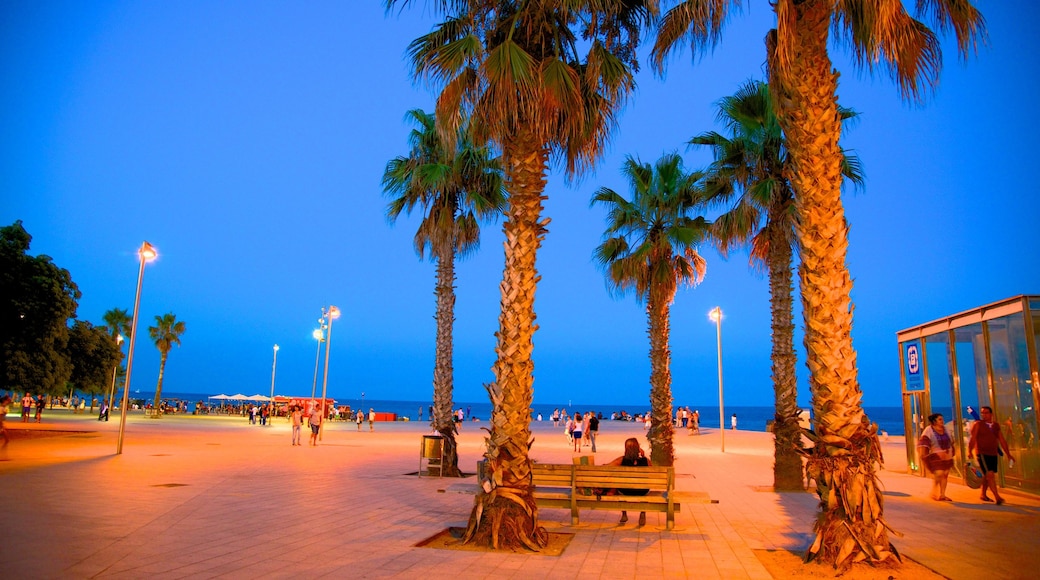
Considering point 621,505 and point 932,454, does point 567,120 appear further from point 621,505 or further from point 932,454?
point 932,454

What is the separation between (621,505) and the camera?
8.90 meters

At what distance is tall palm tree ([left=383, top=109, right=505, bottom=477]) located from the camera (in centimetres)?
1616

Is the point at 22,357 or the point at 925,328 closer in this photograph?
the point at 925,328

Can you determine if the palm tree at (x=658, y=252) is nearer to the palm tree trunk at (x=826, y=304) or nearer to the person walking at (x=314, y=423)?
the palm tree trunk at (x=826, y=304)

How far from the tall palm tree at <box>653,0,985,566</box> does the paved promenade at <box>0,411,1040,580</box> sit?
100cm

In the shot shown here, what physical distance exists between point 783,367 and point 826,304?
6838 millimetres

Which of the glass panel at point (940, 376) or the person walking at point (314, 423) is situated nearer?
the glass panel at point (940, 376)

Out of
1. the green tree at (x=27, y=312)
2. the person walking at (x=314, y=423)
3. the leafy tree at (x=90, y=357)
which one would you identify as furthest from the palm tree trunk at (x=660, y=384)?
the leafy tree at (x=90, y=357)

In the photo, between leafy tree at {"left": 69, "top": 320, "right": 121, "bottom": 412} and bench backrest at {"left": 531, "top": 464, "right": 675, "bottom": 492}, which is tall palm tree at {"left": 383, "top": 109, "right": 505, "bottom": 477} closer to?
bench backrest at {"left": 531, "top": 464, "right": 675, "bottom": 492}

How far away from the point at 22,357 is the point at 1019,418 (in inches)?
1174

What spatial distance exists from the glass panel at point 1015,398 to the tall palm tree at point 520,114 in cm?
966

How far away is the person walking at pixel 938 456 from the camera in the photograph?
1230 centimetres

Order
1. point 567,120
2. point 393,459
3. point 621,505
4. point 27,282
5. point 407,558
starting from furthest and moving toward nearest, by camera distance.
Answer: point 27,282 < point 393,459 < point 567,120 < point 621,505 < point 407,558

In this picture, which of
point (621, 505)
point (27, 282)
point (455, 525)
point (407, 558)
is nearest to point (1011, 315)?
point (621, 505)
